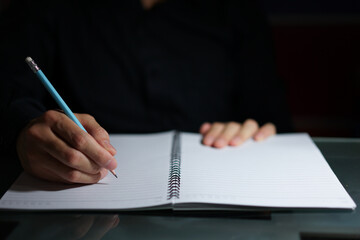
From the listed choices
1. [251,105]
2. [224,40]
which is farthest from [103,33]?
[251,105]

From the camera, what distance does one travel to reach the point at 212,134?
0.58 m

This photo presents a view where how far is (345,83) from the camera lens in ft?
4.34

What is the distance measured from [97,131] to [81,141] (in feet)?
0.07

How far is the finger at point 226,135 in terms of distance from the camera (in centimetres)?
54

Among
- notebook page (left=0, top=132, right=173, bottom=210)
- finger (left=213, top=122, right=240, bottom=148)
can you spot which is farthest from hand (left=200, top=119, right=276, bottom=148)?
notebook page (left=0, top=132, right=173, bottom=210)

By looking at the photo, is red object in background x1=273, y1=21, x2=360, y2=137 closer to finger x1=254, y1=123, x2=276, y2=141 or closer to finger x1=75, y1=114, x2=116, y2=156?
finger x1=254, y1=123, x2=276, y2=141

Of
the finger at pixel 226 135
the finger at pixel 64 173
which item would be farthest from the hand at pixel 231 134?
the finger at pixel 64 173

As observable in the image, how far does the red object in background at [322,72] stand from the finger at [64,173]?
3.55 feet

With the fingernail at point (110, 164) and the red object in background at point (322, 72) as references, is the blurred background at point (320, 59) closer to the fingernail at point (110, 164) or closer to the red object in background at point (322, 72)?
the red object in background at point (322, 72)

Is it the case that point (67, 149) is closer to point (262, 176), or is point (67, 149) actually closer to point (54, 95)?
point (54, 95)

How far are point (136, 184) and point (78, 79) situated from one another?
39 cm

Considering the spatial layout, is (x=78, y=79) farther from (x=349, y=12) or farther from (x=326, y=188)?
(x=349, y=12)

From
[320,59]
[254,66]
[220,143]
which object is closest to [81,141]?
[220,143]

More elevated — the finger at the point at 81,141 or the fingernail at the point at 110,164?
the finger at the point at 81,141
